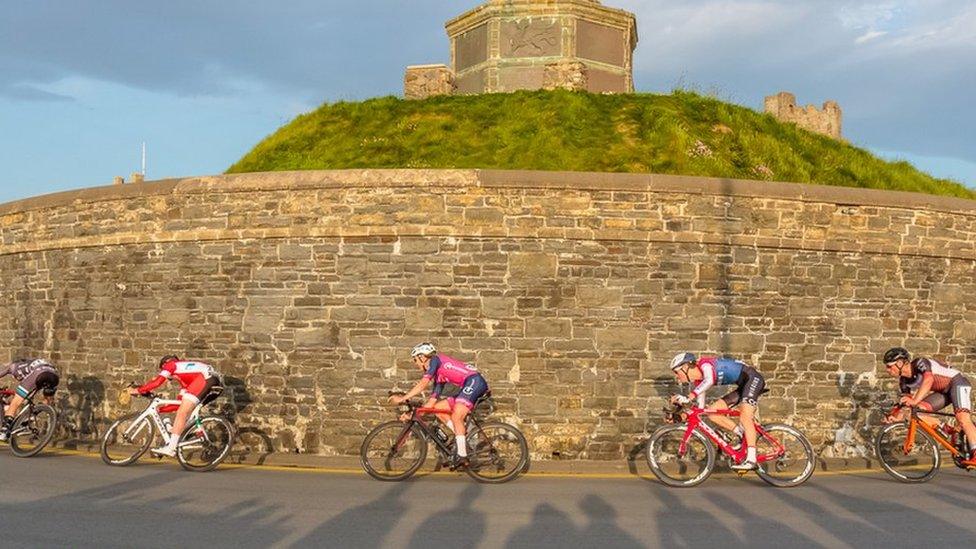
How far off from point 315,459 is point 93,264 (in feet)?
16.9

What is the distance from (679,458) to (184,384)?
20.2 feet

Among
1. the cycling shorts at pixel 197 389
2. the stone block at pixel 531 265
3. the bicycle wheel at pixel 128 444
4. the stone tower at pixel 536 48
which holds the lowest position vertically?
the bicycle wheel at pixel 128 444

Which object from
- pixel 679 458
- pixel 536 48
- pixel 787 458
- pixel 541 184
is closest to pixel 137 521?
pixel 679 458

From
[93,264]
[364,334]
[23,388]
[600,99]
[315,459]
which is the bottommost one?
[315,459]

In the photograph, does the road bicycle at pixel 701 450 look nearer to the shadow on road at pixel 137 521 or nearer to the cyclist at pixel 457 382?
the cyclist at pixel 457 382

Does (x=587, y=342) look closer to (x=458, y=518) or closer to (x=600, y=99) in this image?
(x=458, y=518)

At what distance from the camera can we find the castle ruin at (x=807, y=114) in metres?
20.0

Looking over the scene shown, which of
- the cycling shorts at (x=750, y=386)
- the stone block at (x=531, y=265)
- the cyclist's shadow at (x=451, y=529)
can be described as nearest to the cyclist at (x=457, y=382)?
the cyclist's shadow at (x=451, y=529)

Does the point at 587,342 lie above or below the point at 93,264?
below

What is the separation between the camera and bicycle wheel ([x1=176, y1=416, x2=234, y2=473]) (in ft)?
36.6

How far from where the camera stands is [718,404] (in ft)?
34.3

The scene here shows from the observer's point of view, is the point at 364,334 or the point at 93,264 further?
the point at 93,264

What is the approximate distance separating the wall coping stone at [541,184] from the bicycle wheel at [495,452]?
352 centimetres

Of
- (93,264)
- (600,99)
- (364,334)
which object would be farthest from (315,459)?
(600,99)
